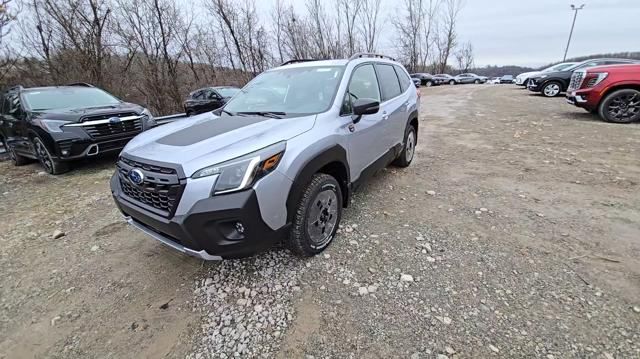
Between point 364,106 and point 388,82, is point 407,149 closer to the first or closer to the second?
point 388,82

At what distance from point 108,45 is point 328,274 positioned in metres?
16.1

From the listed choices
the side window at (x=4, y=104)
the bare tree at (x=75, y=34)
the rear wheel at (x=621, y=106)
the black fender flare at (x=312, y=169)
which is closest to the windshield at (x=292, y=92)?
the black fender flare at (x=312, y=169)

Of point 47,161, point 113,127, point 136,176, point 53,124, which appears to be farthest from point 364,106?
point 47,161

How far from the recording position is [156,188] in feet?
6.61

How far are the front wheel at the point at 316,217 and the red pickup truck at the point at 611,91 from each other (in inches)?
312

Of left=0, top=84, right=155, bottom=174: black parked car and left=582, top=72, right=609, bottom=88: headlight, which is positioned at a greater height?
left=582, top=72, right=609, bottom=88: headlight

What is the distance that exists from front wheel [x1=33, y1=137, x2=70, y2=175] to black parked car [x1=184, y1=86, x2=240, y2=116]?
18.3ft

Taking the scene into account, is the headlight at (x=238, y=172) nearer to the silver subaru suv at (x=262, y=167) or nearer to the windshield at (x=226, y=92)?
the silver subaru suv at (x=262, y=167)

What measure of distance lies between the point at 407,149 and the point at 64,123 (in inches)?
220

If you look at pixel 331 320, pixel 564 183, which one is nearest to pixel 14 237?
pixel 331 320

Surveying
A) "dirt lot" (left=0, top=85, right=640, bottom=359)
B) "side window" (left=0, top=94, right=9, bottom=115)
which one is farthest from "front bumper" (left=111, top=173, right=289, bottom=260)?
"side window" (left=0, top=94, right=9, bottom=115)

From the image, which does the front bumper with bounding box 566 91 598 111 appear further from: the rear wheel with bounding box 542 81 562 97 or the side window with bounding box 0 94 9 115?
the side window with bounding box 0 94 9 115

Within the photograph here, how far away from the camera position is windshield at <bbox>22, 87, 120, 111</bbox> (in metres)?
5.27

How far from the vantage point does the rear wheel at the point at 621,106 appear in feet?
22.3
